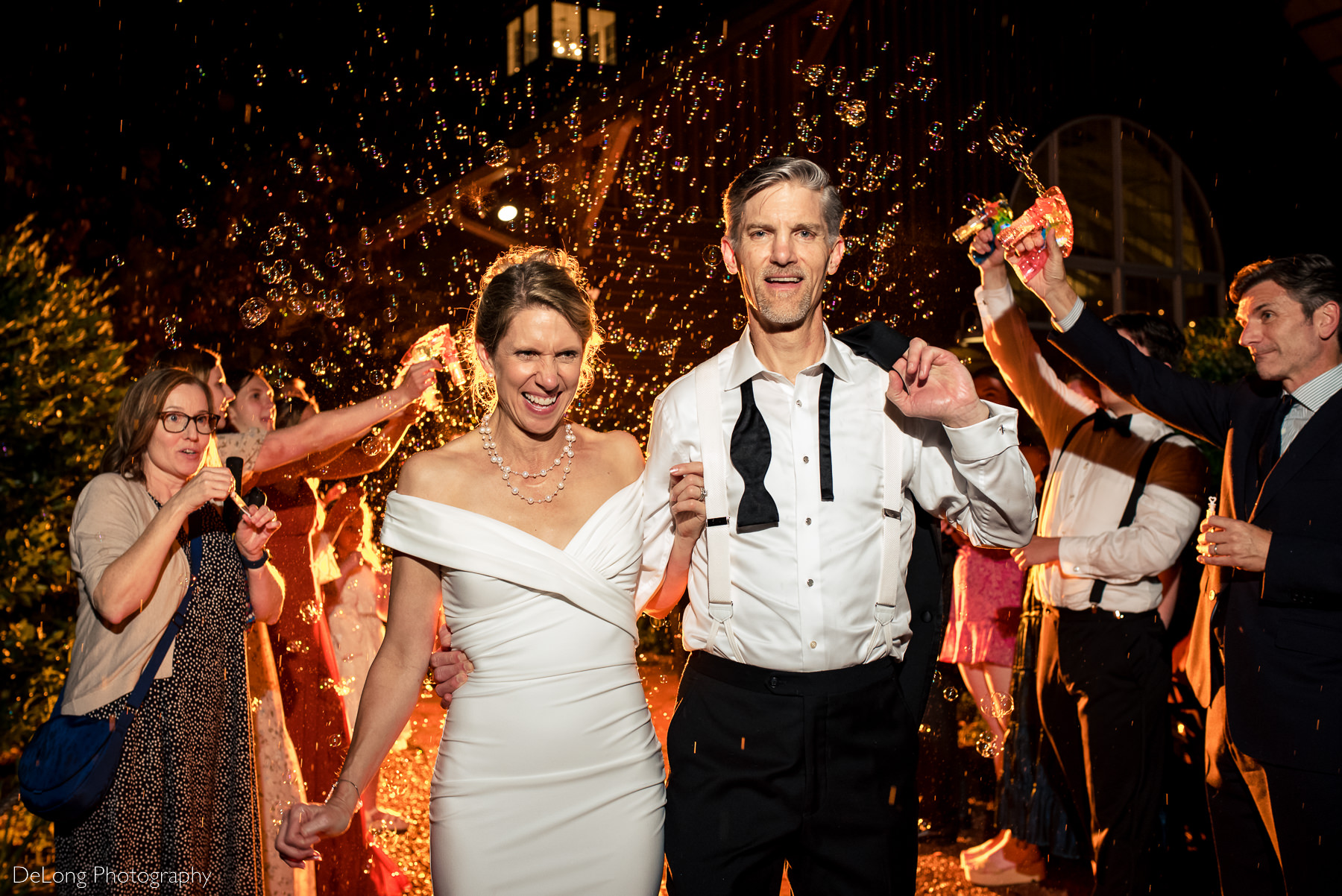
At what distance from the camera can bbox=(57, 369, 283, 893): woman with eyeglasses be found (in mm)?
3324

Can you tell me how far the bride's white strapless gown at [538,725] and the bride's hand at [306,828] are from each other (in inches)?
10.9

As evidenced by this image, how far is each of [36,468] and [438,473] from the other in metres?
3.34

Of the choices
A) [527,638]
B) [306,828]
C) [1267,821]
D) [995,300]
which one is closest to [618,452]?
[527,638]

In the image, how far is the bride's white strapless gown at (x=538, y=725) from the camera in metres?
2.59

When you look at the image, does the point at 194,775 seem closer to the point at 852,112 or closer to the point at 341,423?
the point at 341,423

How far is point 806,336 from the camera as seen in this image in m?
2.86

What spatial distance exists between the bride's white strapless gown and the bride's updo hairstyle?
1.77ft

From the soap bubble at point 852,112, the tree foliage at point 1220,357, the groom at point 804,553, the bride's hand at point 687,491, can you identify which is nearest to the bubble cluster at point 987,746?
the tree foliage at point 1220,357

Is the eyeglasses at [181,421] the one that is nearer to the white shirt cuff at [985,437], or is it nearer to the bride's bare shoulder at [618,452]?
the bride's bare shoulder at [618,452]

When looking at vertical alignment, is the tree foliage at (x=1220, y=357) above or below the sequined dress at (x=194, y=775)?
above

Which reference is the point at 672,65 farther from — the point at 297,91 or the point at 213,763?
the point at 297,91

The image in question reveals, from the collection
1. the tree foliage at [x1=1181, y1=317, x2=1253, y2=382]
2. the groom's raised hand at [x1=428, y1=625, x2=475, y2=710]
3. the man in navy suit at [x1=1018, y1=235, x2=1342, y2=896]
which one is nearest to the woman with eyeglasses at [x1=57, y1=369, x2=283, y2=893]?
the groom's raised hand at [x1=428, y1=625, x2=475, y2=710]

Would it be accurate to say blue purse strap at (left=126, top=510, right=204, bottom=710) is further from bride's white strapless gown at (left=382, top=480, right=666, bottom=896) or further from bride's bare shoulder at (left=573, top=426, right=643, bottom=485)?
bride's bare shoulder at (left=573, top=426, right=643, bottom=485)

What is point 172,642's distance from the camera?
3.52 m
